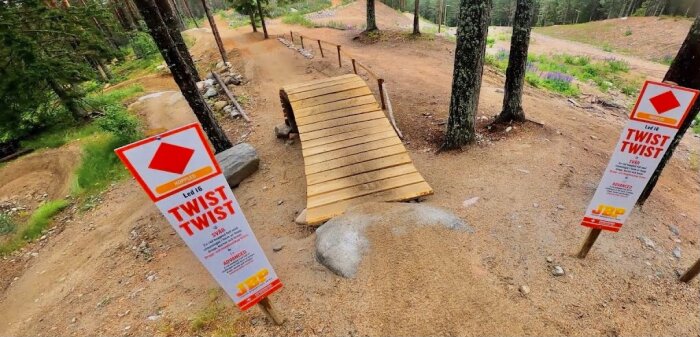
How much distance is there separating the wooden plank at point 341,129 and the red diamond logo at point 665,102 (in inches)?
188

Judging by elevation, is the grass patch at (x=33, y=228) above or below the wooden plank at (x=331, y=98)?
below

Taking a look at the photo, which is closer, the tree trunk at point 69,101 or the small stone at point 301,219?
the small stone at point 301,219

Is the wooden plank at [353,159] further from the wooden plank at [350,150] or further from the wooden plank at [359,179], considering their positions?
the wooden plank at [359,179]

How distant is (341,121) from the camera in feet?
25.5

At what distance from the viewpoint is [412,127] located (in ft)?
29.3

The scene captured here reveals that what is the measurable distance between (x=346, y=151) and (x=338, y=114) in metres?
1.45

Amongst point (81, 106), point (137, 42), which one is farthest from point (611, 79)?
point (137, 42)

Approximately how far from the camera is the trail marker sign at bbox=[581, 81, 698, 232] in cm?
311

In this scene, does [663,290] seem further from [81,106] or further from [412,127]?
[81,106]

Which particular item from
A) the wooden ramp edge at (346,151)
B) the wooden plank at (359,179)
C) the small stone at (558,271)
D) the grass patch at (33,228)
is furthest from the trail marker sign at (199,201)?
the grass patch at (33,228)

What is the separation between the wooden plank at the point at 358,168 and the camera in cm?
636

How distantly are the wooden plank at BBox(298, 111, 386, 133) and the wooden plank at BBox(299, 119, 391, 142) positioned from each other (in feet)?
0.38

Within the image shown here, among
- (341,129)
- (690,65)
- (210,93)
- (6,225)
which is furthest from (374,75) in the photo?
(6,225)

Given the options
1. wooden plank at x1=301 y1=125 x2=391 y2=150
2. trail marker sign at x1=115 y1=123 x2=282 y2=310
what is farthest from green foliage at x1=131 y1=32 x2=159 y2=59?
trail marker sign at x1=115 y1=123 x2=282 y2=310
